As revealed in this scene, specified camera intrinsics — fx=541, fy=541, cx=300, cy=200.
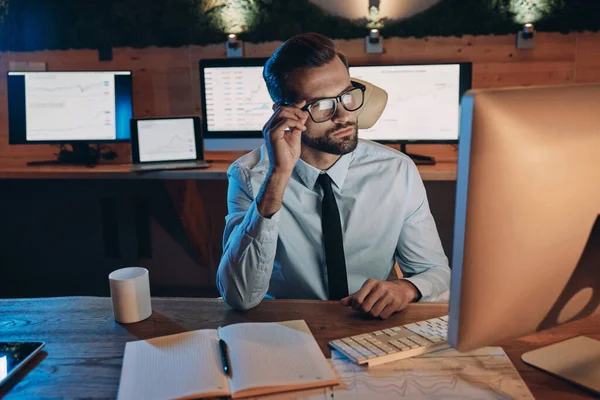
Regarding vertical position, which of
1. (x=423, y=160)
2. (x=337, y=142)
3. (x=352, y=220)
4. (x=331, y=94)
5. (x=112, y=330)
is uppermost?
(x=331, y=94)

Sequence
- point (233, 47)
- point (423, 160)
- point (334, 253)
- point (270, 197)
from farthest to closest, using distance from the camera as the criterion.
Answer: point (233, 47)
point (423, 160)
point (334, 253)
point (270, 197)

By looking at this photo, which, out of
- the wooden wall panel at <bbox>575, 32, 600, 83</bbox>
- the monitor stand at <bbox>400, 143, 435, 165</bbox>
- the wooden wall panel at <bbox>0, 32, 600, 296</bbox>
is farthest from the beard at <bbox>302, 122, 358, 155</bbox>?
the wooden wall panel at <bbox>575, 32, 600, 83</bbox>

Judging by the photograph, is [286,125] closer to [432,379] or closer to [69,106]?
[432,379]

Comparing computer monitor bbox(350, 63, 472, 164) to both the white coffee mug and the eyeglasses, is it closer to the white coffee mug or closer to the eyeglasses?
the eyeglasses

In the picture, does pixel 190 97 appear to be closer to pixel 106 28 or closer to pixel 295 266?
pixel 106 28

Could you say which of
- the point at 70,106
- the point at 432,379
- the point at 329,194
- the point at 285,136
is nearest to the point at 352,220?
the point at 329,194

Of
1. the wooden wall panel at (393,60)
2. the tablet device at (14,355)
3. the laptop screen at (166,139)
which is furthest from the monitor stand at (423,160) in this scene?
the tablet device at (14,355)

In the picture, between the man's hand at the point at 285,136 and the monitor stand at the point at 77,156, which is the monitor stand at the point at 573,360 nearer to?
the man's hand at the point at 285,136

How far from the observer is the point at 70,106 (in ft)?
9.45

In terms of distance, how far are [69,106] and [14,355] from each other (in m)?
2.23

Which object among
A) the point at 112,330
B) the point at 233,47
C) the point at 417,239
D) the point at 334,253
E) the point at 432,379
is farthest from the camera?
the point at 233,47

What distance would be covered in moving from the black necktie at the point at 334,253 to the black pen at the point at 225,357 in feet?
1.58

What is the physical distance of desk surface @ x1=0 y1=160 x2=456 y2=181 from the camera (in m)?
2.46

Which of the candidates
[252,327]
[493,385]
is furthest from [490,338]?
[252,327]
